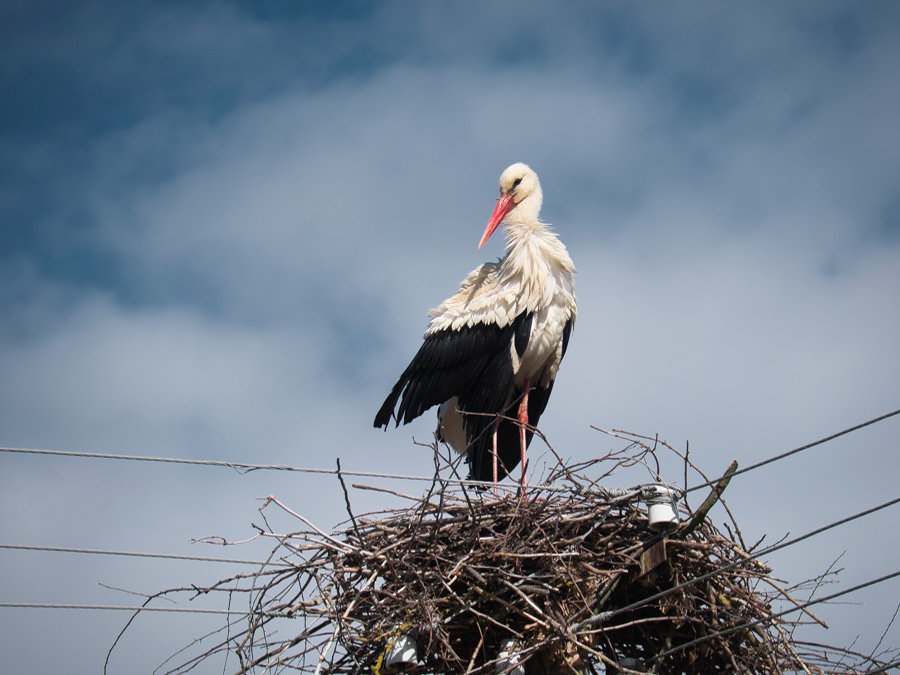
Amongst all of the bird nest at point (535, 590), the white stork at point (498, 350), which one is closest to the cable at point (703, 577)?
the bird nest at point (535, 590)

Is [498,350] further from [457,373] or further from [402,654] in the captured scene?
[402,654]

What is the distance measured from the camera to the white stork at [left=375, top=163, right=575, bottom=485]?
571 cm

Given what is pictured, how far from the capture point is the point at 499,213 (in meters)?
6.54

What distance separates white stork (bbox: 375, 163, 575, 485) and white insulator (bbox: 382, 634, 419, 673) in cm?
181

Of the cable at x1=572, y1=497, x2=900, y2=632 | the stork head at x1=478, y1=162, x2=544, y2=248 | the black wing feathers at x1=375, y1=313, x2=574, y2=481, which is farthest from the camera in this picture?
the stork head at x1=478, y1=162, x2=544, y2=248

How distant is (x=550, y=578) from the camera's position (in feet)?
12.5

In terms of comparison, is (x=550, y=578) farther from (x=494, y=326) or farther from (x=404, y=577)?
(x=494, y=326)

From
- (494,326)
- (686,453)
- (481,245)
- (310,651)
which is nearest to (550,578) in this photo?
(686,453)

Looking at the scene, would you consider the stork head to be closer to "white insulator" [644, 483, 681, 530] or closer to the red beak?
the red beak

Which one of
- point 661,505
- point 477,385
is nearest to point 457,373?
point 477,385

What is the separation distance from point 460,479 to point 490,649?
0.82 meters

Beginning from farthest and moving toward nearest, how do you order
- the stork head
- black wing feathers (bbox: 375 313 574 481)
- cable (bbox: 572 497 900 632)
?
the stork head → black wing feathers (bbox: 375 313 574 481) → cable (bbox: 572 497 900 632)

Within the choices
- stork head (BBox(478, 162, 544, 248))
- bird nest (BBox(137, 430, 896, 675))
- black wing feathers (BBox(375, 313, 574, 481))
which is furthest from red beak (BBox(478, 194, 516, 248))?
bird nest (BBox(137, 430, 896, 675))

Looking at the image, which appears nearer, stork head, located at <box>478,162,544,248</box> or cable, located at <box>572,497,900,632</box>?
cable, located at <box>572,497,900,632</box>
